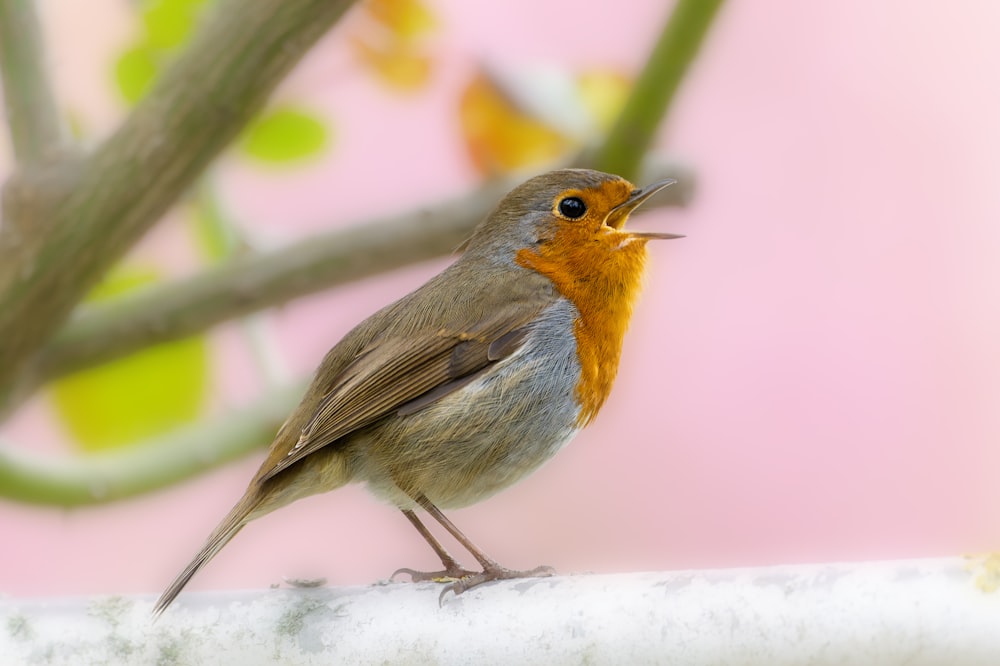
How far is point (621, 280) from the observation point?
2188 millimetres

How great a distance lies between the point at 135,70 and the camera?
263cm

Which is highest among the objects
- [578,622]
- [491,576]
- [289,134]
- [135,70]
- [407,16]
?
[407,16]

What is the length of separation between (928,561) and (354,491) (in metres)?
1.16

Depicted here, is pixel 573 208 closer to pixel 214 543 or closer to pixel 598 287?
pixel 598 287

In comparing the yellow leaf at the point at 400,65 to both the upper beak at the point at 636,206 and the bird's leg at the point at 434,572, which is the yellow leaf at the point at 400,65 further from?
the bird's leg at the point at 434,572

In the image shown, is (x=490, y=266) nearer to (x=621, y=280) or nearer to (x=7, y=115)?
(x=621, y=280)

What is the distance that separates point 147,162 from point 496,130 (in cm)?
78

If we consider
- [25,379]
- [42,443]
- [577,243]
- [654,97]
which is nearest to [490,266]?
[577,243]

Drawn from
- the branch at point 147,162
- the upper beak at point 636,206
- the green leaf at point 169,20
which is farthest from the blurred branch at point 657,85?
the green leaf at point 169,20

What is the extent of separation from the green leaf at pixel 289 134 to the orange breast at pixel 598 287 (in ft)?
1.98

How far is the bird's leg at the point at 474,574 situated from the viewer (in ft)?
5.94

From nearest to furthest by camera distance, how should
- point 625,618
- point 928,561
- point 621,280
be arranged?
point 928,561
point 625,618
point 621,280

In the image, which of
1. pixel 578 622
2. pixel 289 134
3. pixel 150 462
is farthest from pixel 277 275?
pixel 578 622

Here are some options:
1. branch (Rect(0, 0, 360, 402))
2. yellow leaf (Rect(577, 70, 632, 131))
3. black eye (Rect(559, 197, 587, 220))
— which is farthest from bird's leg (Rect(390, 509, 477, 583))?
yellow leaf (Rect(577, 70, 632, 131))
